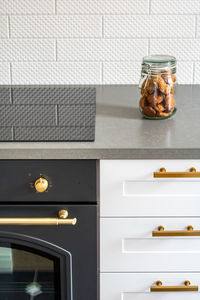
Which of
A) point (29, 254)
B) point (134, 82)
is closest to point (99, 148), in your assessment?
point (29, 254)

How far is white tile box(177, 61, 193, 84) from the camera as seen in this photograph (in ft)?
6.78

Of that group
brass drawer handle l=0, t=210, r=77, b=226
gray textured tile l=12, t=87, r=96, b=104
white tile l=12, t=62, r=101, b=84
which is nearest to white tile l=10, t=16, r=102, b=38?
white tile l=12, t=62, r=101, b=84

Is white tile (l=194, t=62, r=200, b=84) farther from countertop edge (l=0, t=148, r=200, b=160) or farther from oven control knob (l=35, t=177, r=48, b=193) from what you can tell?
oven control knob (l=35, t=177, r=48, b=193)

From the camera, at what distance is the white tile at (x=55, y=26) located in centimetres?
201

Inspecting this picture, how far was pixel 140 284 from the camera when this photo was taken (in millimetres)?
1597

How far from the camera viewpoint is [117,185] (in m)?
1.48

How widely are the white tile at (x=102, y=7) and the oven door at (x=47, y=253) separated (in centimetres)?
88

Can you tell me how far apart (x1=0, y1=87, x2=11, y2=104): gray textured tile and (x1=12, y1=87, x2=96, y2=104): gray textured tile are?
0.9 inches

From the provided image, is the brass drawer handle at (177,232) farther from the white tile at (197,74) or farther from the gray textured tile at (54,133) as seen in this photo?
the white tile at (197,74)

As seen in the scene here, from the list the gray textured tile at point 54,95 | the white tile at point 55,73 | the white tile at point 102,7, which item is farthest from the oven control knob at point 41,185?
the white tile at point 102,7

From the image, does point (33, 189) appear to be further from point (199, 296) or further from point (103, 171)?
point (199, 296)

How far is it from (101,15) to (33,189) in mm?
869

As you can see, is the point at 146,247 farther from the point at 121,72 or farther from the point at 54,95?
the point at 121,72

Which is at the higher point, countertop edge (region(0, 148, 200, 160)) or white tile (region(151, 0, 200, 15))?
white tile (region(151, 0, 200, 15))
